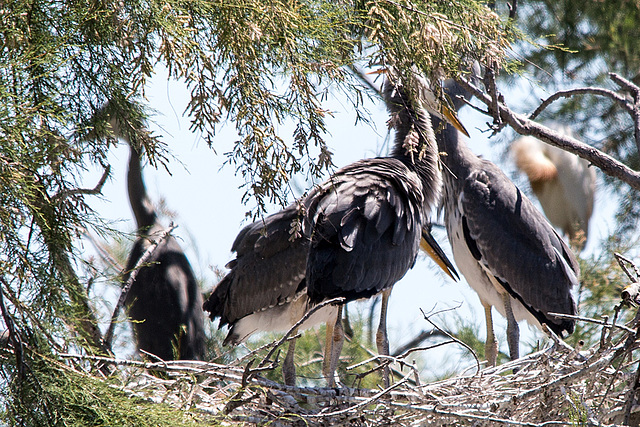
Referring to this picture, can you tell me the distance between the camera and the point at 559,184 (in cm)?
671

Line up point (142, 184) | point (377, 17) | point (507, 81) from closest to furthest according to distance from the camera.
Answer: point (377, 17) < point (142, 184) < point (507, 81)

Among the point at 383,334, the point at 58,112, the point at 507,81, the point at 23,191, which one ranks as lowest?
the point at 383,334

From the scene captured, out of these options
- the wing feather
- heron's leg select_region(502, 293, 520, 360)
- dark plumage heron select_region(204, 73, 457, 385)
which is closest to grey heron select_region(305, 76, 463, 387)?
dark plumage heron select_region(204, 73, 457, 385)

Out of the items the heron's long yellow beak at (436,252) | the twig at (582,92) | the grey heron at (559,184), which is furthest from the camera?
the grey heron at (559,184)

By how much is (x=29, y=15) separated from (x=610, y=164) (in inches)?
85.3

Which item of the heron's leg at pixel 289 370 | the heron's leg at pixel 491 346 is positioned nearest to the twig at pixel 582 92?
the heron's leg at pixel 491 346

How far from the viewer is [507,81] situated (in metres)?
5.67

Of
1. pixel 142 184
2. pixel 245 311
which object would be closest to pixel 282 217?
pixel 245 311

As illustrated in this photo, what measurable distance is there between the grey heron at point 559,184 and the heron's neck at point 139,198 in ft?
9.88

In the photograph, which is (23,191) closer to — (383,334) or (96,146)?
(96,146)

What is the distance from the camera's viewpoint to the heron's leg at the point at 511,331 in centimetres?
390

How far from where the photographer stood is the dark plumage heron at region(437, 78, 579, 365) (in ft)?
13.0

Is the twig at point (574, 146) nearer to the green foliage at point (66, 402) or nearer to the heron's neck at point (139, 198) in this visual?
the green foliage at point (66, 402)

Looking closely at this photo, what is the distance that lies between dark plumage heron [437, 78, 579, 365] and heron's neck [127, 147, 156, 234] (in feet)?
6.27
